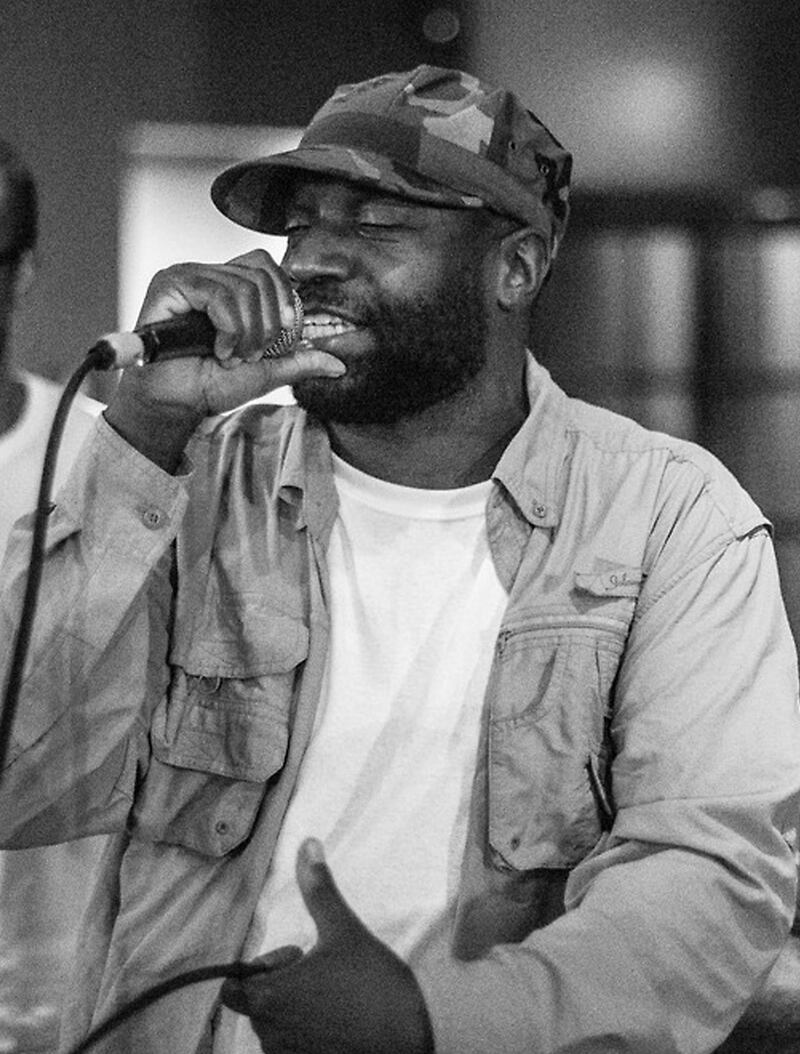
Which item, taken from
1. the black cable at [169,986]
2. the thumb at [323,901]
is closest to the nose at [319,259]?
the thumb at [323,901]

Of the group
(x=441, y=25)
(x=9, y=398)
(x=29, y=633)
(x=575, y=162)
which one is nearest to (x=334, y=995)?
(x=29, y=633)

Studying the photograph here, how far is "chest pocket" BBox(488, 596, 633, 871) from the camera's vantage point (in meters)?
1.88

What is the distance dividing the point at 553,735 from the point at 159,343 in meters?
0.60

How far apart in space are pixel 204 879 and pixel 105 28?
3.18 m

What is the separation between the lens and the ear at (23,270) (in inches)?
107

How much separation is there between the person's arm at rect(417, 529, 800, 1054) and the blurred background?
2.41 metres

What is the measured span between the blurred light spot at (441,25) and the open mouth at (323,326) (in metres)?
2.89

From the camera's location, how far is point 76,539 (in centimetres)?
189

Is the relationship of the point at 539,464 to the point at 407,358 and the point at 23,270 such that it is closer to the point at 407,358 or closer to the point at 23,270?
the point at 407,358

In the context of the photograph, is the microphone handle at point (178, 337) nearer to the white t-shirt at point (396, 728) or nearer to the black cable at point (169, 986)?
the white t-shirt at point (396, 728)

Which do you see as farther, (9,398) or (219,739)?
(9,398)

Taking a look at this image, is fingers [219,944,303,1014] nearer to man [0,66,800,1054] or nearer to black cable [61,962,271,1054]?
black cable [61,962,271,1054]

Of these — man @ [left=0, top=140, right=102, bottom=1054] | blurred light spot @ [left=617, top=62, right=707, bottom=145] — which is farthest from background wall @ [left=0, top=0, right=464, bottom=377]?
man @ [left=0, top=140, right=102, bottom=1054]

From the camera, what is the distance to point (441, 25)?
476 cm
